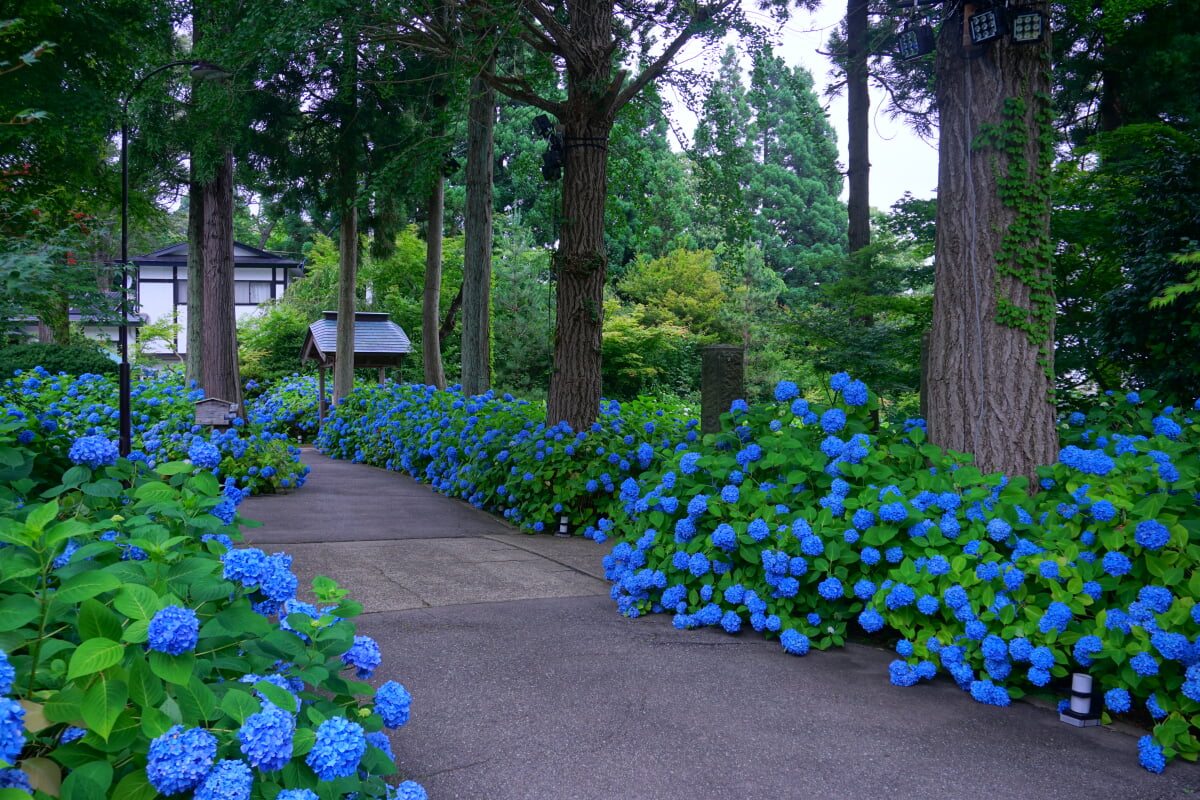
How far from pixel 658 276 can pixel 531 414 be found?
18.7 m

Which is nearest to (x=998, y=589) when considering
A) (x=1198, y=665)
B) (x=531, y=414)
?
(x=1198, y=665)

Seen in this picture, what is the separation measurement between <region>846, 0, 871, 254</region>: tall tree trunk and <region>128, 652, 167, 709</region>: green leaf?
45.6ft

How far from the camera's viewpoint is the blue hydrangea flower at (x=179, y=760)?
1.61 metres

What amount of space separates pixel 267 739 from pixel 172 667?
27 centimetres

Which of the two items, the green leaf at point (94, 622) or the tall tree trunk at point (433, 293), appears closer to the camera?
the green leaf at point (94, 622)

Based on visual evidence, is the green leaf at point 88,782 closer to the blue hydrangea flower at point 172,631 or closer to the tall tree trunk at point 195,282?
the blue hydrangea flower at point 172,631

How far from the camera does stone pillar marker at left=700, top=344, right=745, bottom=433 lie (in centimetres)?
683

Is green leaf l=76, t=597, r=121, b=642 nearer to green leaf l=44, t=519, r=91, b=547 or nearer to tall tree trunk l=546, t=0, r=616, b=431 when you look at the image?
green leaf l=44, t=519, r=91, b=547

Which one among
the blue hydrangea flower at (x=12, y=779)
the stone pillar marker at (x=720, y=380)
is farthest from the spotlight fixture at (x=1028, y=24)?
the blue hydrangea flower at (x=12, y=779)

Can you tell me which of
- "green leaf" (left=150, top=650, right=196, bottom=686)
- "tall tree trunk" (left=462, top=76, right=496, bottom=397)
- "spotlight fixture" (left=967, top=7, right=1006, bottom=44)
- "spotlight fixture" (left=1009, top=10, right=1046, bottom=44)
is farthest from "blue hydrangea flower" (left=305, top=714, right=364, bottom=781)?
"tall tree trunk" (left=462, top=76, right=496, bottom=397)

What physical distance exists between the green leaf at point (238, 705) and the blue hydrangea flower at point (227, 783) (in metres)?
0.11

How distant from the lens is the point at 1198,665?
3.00 m

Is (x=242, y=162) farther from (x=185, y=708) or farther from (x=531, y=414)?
(x=185, y=708)

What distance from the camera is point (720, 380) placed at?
6844 mm
